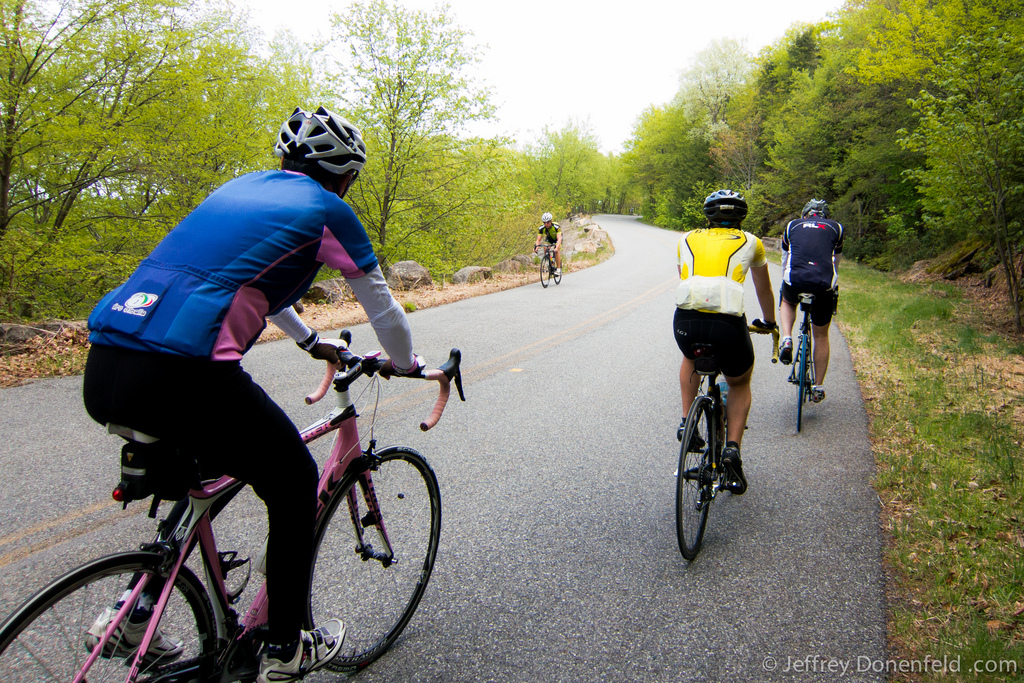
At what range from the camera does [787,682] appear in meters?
Result: 2.46

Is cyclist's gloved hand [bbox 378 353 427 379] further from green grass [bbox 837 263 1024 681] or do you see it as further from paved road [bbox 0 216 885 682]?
green grass [bbox 837 263 1024 681]

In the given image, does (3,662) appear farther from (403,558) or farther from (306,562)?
(403,558)

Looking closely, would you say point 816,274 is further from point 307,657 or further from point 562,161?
point 562,161

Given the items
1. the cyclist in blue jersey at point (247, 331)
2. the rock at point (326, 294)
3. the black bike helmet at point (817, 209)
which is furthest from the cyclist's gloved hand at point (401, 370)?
the rock at point (326, 294)

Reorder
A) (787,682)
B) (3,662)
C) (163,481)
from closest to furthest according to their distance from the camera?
(3,662)
(163,481)
(787,682)

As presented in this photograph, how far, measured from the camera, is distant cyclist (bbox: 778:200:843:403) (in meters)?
5.81

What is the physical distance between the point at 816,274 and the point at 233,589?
5.75 metres

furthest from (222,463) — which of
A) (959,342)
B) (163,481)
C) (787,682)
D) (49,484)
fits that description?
(959,342)

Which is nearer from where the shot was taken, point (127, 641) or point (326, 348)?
point (127, 641)

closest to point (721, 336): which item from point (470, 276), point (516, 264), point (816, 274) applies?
point (816, 274)

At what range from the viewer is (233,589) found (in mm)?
2086

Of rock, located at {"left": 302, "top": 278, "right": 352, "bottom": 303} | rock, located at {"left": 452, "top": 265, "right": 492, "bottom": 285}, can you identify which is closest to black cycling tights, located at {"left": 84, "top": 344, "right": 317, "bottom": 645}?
rock, located at {"left": 302, "top": 278, "right": 352, "bottom": 303}

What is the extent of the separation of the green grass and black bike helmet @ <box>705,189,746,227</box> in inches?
88.7

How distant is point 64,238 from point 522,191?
1460cm
